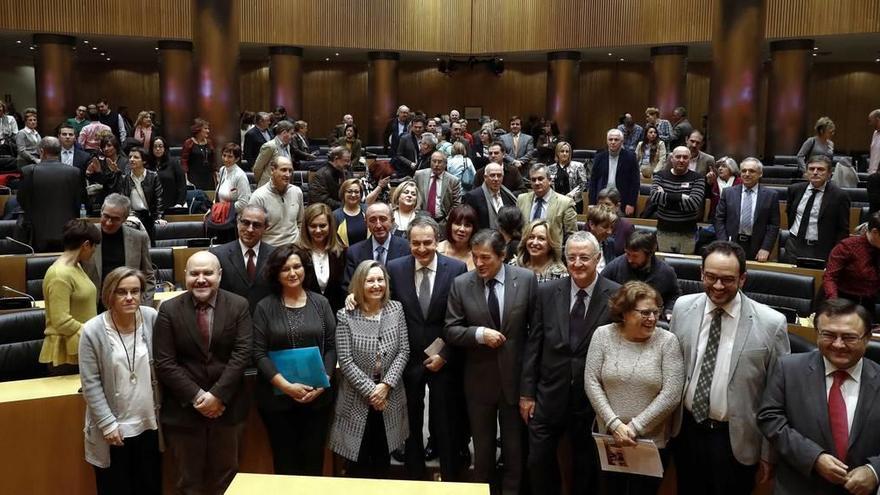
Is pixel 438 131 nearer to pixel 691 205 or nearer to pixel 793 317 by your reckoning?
pixel 691 205

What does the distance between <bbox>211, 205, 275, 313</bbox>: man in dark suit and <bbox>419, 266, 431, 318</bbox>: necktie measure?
922 mm

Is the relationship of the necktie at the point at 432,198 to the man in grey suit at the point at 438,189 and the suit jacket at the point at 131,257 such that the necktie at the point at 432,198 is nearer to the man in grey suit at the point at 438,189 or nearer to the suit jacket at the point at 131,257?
the man in grey suit at the point at 438,189

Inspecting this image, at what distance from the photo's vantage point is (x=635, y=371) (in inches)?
142

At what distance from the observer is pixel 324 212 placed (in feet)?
15.7

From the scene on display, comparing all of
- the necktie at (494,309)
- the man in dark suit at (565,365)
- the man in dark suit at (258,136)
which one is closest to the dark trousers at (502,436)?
the man in dark suit at (565,365)

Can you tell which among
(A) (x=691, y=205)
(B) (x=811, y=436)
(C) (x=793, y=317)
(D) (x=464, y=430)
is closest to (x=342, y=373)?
(D) (x=464, y=430)

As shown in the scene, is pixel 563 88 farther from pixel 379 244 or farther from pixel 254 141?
pixel 379 244

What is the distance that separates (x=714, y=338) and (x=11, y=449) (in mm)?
3341

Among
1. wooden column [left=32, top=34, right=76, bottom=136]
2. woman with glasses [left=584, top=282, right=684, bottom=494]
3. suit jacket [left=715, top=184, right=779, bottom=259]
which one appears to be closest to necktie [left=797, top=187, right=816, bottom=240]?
suit jacket [left=715, top=184, right=779, bottom=259]

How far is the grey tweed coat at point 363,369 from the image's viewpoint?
4.08 meters

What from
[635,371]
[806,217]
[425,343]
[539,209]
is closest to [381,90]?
[539,209]

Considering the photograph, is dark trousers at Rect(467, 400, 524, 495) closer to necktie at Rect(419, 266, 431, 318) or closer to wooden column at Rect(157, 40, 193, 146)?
necktie at Rect(419, 266, 431, 318)

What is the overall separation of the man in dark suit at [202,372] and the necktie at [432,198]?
11.5ft

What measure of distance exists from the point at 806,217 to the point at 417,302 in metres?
3.66
